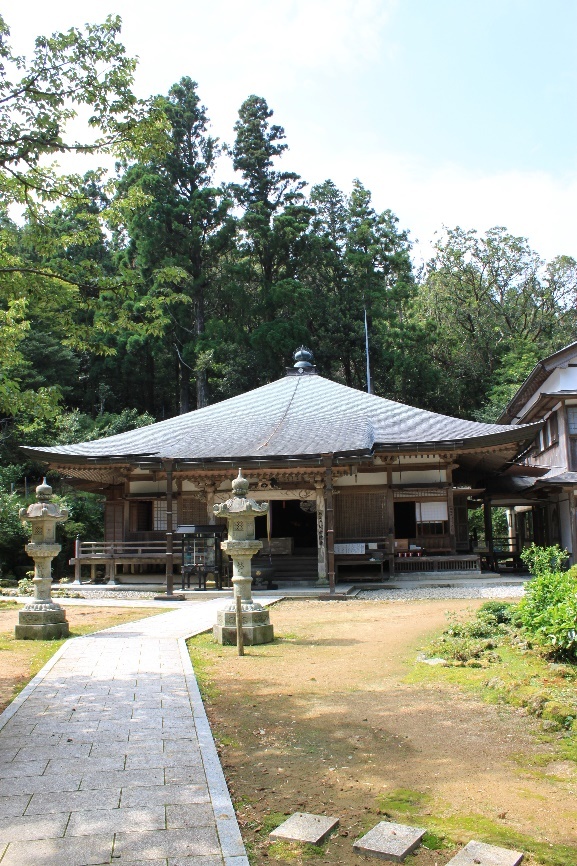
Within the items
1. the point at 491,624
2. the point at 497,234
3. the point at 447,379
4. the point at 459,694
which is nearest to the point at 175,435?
the point at 491,624

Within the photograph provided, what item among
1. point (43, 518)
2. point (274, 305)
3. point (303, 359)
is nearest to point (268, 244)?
point (274, 305)

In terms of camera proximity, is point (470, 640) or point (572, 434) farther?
point (572, 434)

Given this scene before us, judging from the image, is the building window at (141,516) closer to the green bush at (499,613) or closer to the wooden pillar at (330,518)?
the wooden pillar at (330,518)

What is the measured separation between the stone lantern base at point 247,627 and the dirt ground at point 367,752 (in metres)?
0.82

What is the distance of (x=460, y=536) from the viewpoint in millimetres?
22406

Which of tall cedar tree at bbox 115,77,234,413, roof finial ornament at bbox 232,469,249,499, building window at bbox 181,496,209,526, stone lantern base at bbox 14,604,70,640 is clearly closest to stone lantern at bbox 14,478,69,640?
stone lantern base at bbox 14,604,70,640

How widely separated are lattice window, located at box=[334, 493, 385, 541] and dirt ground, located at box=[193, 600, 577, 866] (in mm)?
11173

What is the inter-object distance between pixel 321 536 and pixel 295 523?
22.5 ft

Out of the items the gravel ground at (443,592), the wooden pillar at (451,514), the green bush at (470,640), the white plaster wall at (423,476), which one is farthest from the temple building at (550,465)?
the green bush at (470,640)

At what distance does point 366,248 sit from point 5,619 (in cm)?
3271

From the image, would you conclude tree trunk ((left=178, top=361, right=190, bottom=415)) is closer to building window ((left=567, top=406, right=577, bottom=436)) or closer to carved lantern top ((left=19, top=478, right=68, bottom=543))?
building window ((left=567, top=406, right=577, bottom=436))

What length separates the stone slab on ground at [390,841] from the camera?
3486 mm

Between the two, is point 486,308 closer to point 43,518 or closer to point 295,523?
point 295,523

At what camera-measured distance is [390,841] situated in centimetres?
360
